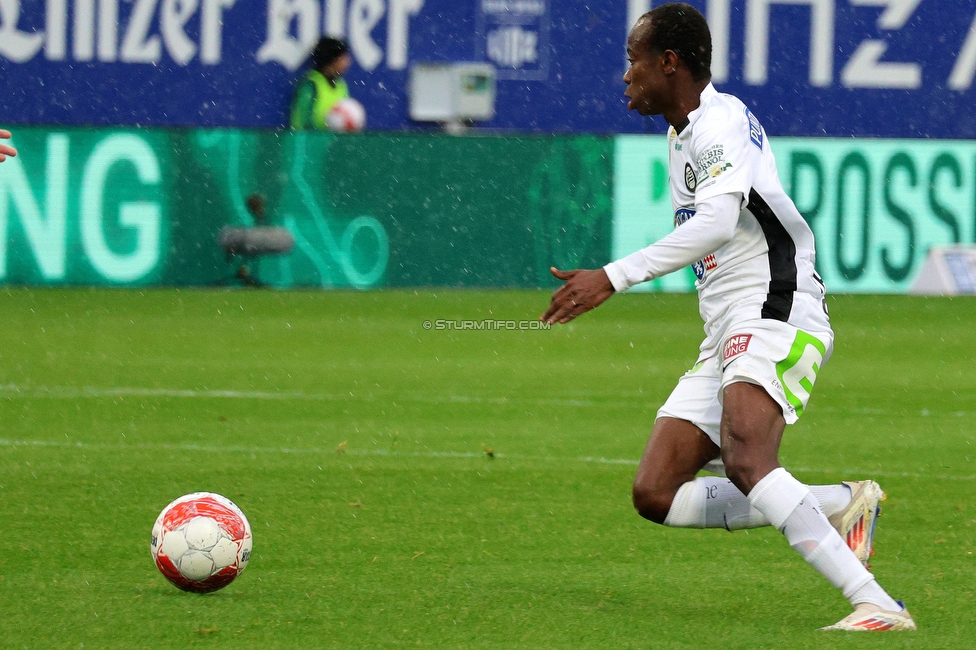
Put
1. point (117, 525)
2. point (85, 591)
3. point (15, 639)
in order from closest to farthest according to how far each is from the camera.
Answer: point (15, 639) < point (85, 591) < point (117, 525)

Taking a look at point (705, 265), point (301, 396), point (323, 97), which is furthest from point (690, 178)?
point (323, 97)

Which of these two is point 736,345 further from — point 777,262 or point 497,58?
point 497,58

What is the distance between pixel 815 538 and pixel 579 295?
0.95 meters

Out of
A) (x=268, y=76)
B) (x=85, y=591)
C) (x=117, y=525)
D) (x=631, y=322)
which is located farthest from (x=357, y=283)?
(x=85, y=591)

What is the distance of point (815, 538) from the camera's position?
4.54 metres

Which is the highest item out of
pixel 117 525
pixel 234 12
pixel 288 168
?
pixel 234 12

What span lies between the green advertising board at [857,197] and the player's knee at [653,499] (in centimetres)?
1164

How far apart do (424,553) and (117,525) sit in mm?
1243

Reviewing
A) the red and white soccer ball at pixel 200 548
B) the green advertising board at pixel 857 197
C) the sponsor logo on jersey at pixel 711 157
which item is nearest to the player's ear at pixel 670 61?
the sponsor logo on jersey at pixel 711 157

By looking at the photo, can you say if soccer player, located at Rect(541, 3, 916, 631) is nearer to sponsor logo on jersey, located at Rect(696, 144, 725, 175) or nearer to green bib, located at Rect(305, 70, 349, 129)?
sponsor logo on jersey, located at Rect(696, 144, 725, 175)

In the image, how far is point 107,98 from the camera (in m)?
21.5

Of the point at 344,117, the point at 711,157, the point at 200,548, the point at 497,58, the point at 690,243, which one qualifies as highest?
the point at 497,58

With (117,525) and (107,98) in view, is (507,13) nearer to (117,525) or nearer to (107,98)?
(107,98)

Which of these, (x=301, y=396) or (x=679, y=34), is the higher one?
(x=679, y=34)
